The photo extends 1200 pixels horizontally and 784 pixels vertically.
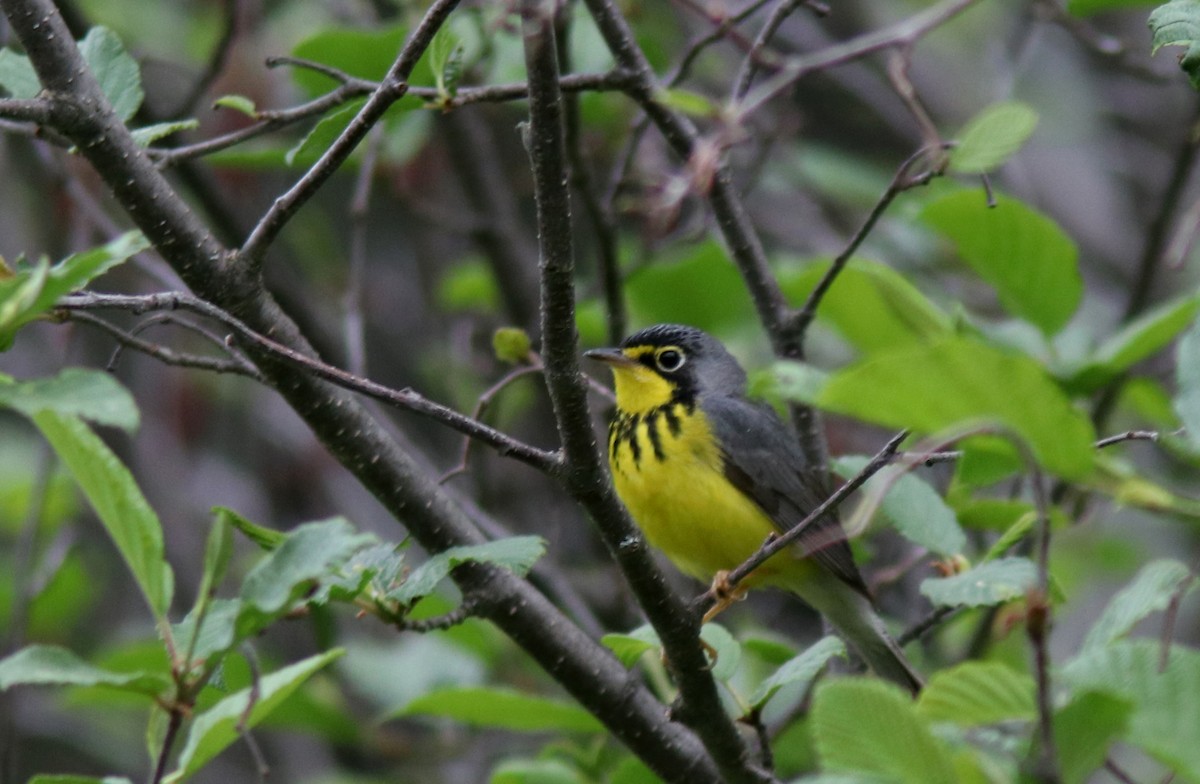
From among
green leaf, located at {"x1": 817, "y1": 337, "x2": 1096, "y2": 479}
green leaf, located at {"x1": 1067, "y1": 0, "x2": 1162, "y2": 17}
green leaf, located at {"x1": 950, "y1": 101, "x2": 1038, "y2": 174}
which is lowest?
green leaf, located at {"x1": 817, "y1": 337, "x2": 1096, "y2": 479}

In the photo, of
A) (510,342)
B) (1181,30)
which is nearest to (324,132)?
(510,342)

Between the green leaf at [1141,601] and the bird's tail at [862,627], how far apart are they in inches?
65.0

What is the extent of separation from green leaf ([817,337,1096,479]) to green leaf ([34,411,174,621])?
117 cm

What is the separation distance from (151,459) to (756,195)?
141 inches

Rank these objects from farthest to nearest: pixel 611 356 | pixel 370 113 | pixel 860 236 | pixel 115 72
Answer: pixel 611 356 < pixel 860 236 < pixel 115 72 < pixel 370 113

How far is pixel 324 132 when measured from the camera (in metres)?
2.73

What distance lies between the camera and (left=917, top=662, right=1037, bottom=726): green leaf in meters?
1.76

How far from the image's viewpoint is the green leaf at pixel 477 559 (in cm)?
240

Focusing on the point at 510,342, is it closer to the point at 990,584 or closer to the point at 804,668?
the point at 804,668

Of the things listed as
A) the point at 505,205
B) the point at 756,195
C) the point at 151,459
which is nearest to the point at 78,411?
the point at 505,205

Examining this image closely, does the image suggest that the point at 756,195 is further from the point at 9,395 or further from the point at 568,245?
the point at 9,395

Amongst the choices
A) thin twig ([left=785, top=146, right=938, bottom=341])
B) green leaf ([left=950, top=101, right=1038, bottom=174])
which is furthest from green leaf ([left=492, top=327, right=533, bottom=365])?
green leaf ([left=950, top=101, right=1038, bottom=174])

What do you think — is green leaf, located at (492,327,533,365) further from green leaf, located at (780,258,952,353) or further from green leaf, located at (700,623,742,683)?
green leaf, located at (780,258,952,353)

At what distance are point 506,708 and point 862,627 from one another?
3.88ft
